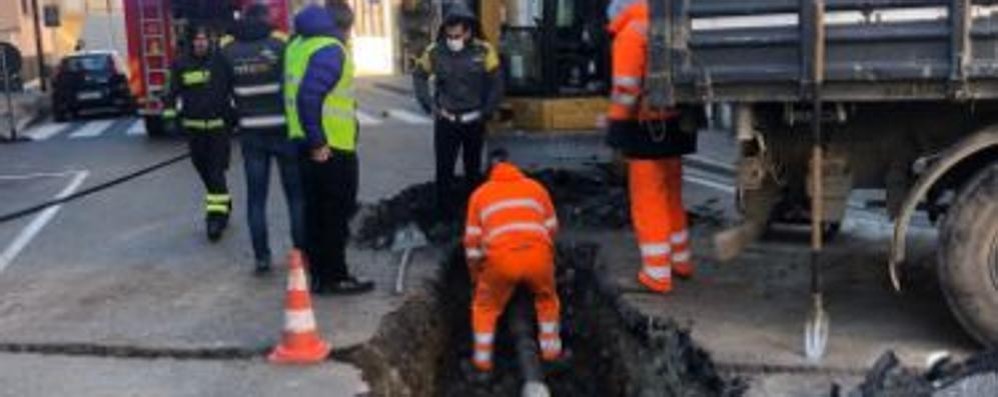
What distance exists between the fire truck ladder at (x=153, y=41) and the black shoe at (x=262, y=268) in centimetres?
1194

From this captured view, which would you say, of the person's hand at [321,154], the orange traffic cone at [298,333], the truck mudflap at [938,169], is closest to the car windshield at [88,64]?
the person's hand at [321,154]

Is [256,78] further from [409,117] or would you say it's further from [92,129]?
[92,129]

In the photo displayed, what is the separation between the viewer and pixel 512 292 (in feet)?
28.2

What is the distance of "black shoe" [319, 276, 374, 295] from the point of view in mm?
8336

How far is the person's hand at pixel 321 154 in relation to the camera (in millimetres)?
7898

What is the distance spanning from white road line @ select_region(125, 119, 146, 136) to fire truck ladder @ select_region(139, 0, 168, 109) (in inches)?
80.5

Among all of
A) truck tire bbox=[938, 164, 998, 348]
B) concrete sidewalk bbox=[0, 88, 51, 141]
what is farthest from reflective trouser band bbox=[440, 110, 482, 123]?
concrete sidewalk bbox=[0, 88, 51, 141]

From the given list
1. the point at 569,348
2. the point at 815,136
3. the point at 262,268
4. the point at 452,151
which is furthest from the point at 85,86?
the point at 815,136

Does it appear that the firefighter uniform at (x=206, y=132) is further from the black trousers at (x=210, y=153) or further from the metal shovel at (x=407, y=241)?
the metal shovel at (x=407, y=241)

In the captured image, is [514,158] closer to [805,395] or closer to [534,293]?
[534,293]

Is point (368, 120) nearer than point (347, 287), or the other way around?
point (347, 287)

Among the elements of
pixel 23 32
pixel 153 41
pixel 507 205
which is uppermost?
pixel 23 32

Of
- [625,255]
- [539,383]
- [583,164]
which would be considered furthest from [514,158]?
[539,383]

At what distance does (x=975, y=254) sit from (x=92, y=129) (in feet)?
65.8
